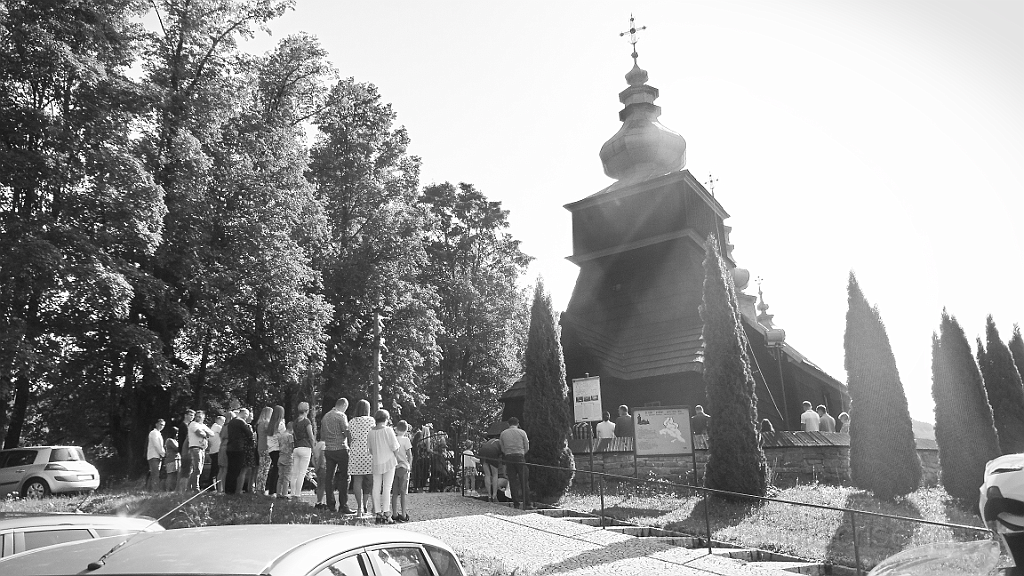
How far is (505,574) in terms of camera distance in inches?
345

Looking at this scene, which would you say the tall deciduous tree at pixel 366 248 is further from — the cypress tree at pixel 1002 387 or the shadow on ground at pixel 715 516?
the cypress tree at pixel 1002 387

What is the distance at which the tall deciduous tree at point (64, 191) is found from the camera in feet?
57.2

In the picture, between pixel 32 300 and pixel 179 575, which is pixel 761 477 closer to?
pixel 179 575

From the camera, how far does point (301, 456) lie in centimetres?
1330

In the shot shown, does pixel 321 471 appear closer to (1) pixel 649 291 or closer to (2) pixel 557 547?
(2) pixel 557 547

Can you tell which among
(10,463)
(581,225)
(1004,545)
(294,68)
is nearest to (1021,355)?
(581,225)

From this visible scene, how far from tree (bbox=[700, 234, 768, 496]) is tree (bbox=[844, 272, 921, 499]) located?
191 centimetres

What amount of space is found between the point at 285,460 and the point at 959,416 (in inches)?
509

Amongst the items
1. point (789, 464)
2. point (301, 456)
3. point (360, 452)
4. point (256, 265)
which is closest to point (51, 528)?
point (360, 452)

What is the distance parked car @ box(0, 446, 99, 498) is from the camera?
60.7 ft

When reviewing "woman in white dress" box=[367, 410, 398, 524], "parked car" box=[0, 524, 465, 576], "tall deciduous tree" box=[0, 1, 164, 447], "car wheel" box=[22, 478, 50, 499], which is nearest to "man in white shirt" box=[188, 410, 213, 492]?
"woman in white dress" box=[367, 410, 398, 524]

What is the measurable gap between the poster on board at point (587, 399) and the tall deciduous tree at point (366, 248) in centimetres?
1113

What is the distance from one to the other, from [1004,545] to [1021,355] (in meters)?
29.2

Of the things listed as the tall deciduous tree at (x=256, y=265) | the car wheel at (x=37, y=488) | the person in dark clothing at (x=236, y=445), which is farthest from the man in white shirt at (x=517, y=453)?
the car wheel at (x=37, y=488)
